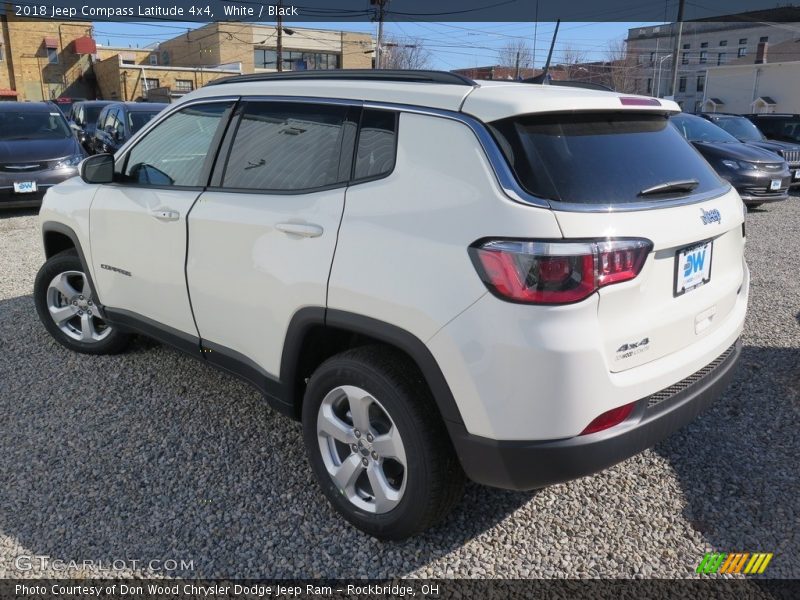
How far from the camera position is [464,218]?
2.25m

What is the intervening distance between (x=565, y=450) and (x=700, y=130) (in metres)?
11.7

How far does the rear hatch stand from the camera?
2.23 metres

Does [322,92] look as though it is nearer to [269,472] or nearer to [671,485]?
[269,472]

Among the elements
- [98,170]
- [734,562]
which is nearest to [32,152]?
[98,170]

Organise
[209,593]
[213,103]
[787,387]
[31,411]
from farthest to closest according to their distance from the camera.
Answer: [787,387] → [31,411] → [213,103] → [209,593]

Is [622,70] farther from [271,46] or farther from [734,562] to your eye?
[734,562]

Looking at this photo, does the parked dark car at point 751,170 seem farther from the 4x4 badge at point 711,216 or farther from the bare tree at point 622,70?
the bare tree at point 622,70

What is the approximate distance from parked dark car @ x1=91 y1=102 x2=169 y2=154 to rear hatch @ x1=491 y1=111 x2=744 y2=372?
1126cm

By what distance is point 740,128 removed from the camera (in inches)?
545

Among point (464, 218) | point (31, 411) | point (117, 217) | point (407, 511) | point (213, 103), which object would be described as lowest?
point (31, 411)

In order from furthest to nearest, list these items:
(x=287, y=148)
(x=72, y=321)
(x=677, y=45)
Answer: (x=677, y=45) < (x=72, y=321) < (x=287, y=148)

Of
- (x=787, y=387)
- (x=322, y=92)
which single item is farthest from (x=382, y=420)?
(x=787, y=387)

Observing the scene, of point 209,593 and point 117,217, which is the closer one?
point 209,593

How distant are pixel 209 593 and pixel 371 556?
0.63m
